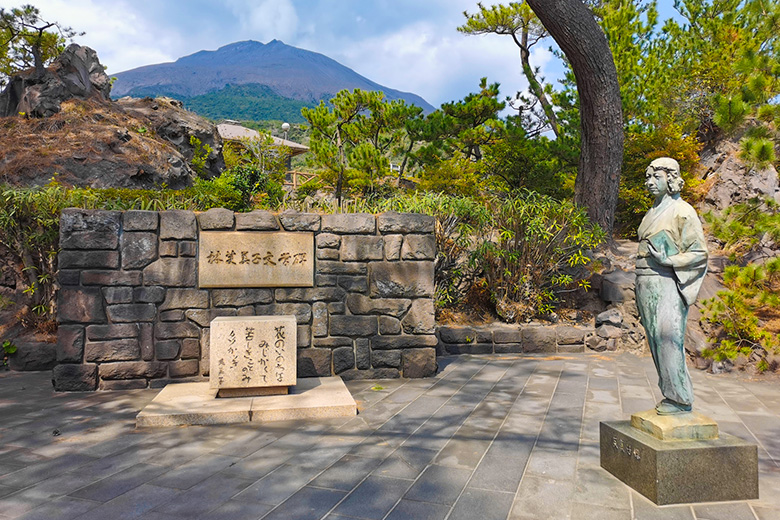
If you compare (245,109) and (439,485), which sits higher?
(245,109)

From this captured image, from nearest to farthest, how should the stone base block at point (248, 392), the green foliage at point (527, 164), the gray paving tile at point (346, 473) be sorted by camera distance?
the gray paving tile at point (346, 473) < the stone base block at point (248, 392) < the green foliage at point (527, 164)

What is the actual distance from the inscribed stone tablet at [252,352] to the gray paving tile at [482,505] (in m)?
2.07

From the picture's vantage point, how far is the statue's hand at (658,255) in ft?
8.38

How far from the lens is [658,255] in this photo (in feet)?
8.45

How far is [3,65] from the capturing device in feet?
43.4

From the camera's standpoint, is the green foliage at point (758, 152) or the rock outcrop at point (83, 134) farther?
the rock outcrop at point (83, 134)

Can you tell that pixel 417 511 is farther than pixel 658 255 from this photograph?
No

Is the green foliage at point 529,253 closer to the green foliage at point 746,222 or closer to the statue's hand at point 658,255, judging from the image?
the green foliage at point 746,222

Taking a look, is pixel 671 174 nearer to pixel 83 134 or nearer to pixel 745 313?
pixel 745 313

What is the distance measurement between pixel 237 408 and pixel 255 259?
1.59m

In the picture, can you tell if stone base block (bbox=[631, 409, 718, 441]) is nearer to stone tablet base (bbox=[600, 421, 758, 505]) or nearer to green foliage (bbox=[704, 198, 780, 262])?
stone tablet base (bbox=[600, 421, 758, 505])

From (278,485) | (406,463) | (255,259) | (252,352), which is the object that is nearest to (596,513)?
(406,463)

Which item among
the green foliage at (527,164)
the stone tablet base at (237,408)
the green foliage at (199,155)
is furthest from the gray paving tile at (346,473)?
the green foliage at (199,155)

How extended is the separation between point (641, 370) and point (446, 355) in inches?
86.9
